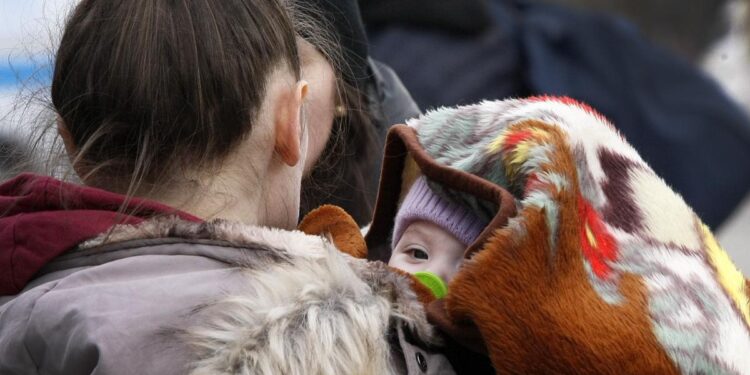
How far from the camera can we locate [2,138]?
2082 mm

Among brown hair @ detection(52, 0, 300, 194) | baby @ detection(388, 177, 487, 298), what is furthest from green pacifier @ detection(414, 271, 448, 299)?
brown hair @ detection(52, 0, 300, 194)

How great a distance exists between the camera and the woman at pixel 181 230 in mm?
1447

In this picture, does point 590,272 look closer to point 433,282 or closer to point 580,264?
point 580,264

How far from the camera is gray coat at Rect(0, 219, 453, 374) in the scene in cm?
143

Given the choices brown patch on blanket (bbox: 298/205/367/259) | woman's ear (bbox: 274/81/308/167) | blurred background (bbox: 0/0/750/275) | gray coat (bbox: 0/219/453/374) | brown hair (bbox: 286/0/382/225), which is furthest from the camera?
blurred background (bbox: 0/0/750/275)

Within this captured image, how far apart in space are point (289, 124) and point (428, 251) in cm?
32

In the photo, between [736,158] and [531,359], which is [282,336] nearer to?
[531,359]

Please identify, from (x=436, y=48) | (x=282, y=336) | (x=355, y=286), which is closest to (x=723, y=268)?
(x=355, y=286)

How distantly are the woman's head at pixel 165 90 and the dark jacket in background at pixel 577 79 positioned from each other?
226cm

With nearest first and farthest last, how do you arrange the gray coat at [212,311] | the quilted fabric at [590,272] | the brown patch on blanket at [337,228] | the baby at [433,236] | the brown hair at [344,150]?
the gray coat at [212,311]
the quilted fabric at [590,272]
the baby at [433,236]
the brown patch on blanket at [337,228]
the brown hair at [344,150]


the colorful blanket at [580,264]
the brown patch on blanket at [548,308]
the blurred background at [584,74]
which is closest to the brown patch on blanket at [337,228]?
the colorful blanket at [580,264]

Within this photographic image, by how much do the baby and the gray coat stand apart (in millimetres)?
235

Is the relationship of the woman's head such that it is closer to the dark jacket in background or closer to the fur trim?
the fur trim

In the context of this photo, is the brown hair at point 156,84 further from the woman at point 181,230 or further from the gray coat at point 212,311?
the gray coat at point 212,311
